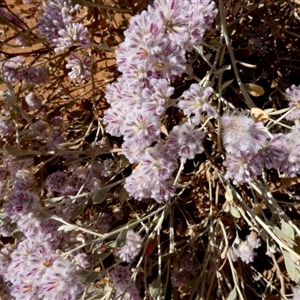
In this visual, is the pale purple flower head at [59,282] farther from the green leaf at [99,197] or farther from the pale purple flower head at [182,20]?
the pale purple flower head at [182,20]

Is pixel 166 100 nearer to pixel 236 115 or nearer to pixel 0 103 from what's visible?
pixel 236 115

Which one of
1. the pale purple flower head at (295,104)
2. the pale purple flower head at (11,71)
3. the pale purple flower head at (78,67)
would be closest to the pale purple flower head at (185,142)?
the pale purple flower head at (295,104)

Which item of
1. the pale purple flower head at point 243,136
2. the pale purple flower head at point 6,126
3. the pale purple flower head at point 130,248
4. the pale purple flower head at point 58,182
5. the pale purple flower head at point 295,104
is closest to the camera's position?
the pale purple flower head at point 243,136

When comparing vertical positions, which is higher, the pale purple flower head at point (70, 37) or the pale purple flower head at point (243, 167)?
the pale purple flower head at point (70, 37)

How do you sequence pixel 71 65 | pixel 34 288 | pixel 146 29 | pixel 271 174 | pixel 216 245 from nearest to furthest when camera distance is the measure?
pixel 146 29
pixel 34 288
pixel 71 65
pixel 216 245
pixel 271 174

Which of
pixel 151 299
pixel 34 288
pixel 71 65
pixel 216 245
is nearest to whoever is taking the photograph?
pixel 34 288

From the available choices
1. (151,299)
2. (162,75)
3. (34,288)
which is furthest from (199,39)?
(151,299)
